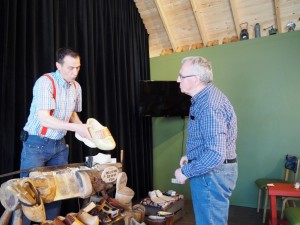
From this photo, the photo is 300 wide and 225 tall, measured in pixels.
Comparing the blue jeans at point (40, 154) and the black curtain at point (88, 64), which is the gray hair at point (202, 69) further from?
the black curtain at point (88, 64)

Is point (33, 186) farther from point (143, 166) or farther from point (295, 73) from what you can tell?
point (295, 73)

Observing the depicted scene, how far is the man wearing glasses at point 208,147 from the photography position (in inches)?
57.6

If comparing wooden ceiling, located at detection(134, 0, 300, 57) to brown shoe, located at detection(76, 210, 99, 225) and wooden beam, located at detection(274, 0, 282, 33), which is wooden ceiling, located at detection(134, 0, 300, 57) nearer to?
wooden beam, located at detection(274, 0, 282, 33)

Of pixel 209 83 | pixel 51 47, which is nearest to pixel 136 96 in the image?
pixel 51 47

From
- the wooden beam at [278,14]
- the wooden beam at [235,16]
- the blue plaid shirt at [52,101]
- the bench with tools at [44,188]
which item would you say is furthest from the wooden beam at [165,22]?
the bench with tools at [44,188]

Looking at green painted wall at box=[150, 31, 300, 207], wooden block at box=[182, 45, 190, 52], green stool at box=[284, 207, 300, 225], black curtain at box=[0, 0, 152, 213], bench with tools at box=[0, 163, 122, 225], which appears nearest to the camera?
bench with tools at box=[0, 163, 122, 225]

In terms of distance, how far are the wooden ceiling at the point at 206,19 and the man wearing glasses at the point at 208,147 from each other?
9.02 feet

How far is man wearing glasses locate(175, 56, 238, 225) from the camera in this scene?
1.46 metres

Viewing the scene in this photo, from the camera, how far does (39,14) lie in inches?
107

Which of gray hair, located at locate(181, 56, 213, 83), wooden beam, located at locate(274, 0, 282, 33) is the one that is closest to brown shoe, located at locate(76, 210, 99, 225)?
gray hair, located at locate(181, 56, 213, 83)

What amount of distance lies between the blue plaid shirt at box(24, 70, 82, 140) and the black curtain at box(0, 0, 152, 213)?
0.62 metres

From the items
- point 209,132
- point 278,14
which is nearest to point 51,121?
point 209,132

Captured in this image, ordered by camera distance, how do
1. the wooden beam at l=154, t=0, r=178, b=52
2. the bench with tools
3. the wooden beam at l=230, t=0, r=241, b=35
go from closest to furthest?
the bench with tools, the wooden beam at l=230, t=0, r=241, b=35, the wooden beam at l=154, t=0, r=178, b=52

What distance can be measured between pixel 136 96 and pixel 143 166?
1.11m
